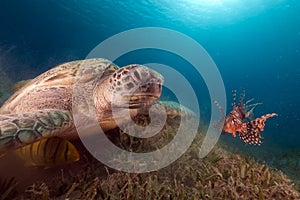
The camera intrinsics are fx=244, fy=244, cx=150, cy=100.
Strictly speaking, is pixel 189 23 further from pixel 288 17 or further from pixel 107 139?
pixel 107 139

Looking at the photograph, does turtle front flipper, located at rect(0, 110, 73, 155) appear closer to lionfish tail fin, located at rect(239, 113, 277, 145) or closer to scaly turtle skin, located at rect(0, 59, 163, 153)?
scaly turtle skin, located at rect(0, 59, 163, 153)

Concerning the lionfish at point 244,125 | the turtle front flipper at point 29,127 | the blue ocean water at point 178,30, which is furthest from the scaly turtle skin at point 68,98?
the blue ocean water at point 178,30

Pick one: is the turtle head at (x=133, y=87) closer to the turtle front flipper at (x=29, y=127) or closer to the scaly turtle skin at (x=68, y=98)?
the scaly turtle skin at (x=68, y=98)

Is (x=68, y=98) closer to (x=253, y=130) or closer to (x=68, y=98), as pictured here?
(x=68, y=98)

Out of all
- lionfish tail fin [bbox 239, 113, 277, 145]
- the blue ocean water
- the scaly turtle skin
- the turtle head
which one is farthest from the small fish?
the blue ocean water

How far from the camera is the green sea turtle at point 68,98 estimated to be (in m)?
2.30

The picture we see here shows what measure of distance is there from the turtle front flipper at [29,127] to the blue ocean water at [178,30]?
1090cm

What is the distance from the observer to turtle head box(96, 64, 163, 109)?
2936mm

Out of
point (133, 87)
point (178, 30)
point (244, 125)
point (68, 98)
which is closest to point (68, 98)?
point (68, 98)

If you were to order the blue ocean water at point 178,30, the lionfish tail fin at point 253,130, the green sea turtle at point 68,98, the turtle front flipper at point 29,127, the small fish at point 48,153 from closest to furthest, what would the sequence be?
1. the turtle front flipper at point 29,127
2. the green sea turtle at point 68,98
3. the small fish at point 48,153
4. the lionfish tail fin at point 253,130
5. the blue ocean water at point 178,30

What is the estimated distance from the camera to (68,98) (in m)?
3.41

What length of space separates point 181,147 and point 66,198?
1878mm

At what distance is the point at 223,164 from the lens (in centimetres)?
333

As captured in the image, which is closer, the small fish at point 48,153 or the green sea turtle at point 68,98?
the green sea turtle at point 68,98
